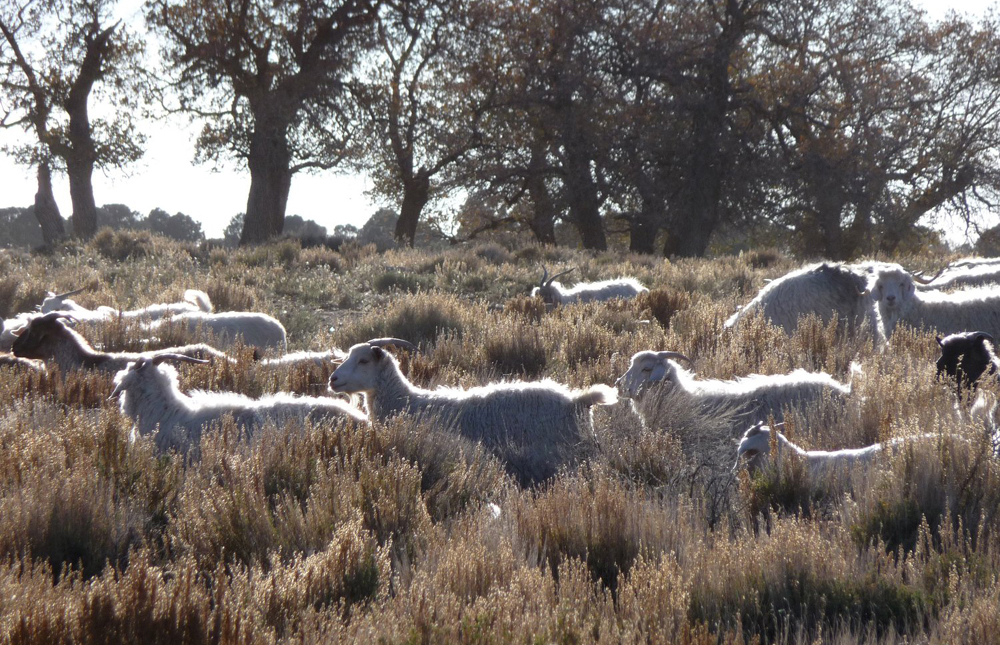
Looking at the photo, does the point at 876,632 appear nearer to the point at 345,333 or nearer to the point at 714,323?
the point at 714,323

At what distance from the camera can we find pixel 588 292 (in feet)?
42.6

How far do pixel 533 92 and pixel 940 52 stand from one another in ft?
44.0

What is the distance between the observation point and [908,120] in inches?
1038

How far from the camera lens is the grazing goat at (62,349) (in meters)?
7.55

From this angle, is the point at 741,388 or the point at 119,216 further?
the point at 119,216

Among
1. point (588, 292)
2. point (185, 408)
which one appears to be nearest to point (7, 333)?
point (185, 408)

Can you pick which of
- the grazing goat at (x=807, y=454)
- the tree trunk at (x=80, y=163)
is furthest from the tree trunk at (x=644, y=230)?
the grazing goat at (x=807, y=454)

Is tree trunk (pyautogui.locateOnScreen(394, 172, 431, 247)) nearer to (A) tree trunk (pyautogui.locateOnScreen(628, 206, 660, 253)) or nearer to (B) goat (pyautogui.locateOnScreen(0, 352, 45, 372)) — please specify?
(A) tree trunk (pyautogui.locateOnScreen(628, 206, 660, 253))

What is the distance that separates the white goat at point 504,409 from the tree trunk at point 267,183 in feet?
55.6

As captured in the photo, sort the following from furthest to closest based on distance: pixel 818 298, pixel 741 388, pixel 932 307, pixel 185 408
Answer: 1. pixel 818 298
2. pixel 932 307
3. pixel 741 388
4. pixel 185 408

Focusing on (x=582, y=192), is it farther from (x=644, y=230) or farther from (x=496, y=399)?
(x=496, y=399)

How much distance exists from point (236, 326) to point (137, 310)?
1.73 metres

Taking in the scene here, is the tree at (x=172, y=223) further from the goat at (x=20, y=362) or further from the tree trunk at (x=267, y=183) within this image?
the goat at (x=20, y=362)

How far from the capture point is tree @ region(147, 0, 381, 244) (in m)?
21.9
